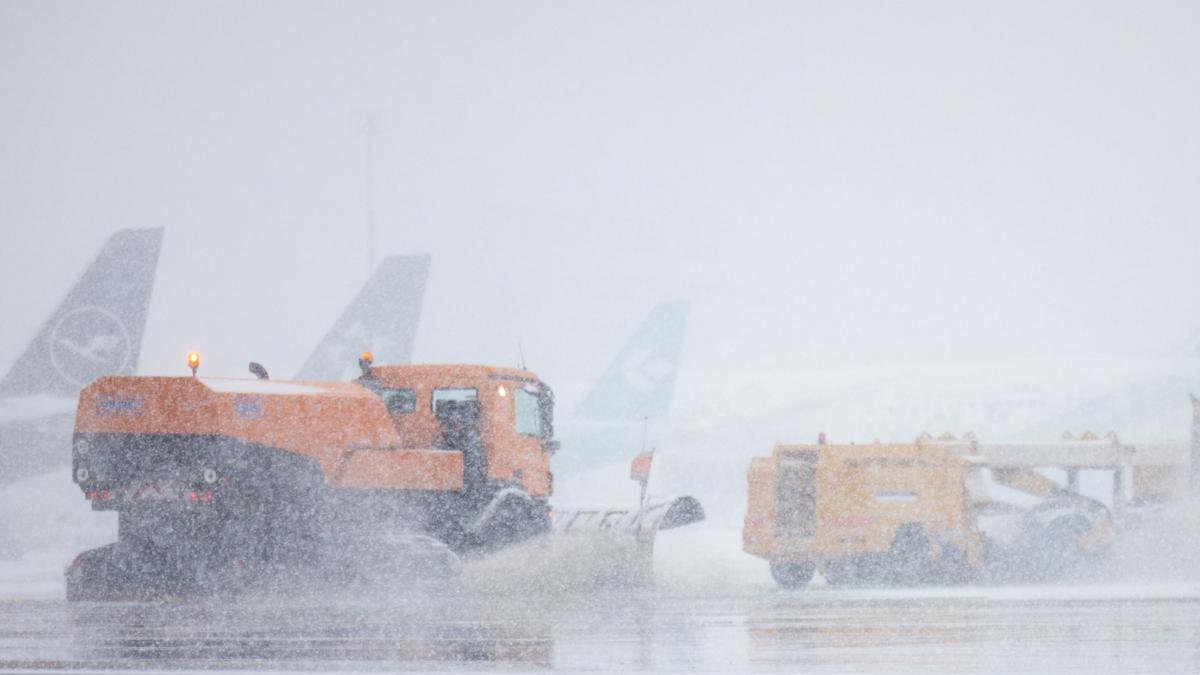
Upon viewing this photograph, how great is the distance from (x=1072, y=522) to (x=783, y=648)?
10.8 metres

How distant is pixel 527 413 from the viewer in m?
17.1

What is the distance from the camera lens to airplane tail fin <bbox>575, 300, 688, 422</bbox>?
35.9m

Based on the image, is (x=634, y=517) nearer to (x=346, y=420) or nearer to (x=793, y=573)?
(x=793, y=573)

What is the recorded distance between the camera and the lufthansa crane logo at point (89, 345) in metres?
28.2

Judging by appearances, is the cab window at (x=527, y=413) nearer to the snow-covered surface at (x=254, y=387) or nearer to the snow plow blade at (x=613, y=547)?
the snow plow blade at (x=613, y=547)

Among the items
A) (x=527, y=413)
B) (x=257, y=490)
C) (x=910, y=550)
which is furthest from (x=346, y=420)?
(x=910, y=550)

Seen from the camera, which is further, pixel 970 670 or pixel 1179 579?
pixel 1179 579

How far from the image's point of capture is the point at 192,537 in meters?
14.6

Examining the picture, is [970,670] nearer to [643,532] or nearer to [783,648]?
[783,648]

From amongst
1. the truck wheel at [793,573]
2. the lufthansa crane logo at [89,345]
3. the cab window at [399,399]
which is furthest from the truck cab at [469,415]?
the lufthansa crane logo at [89,345]

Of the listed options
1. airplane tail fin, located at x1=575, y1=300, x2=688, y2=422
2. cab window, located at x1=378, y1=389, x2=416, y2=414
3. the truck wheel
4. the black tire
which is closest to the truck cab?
cab window, located at x1=378, y1=389, x2=416, y2=414

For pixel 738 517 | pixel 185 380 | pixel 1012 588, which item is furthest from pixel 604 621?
pixel 738 517

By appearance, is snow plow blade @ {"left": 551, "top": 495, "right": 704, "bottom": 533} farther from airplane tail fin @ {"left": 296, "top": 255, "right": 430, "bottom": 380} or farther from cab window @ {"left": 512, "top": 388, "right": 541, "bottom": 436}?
→ airplane tail fin @ {"left": 296, "top": 255, "right": 430, "bottom": 380}

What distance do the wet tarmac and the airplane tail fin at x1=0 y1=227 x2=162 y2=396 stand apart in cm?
1360
